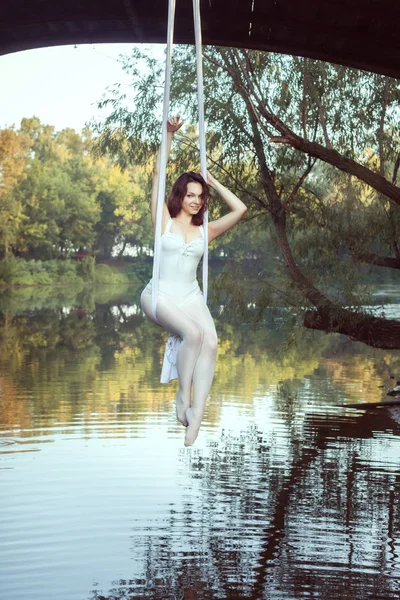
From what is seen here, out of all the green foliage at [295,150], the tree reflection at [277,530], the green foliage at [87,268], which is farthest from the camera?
the green foliage at [87,268]

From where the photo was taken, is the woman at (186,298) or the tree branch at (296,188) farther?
the tree branch at (296,188)

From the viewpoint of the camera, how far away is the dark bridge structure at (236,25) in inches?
243

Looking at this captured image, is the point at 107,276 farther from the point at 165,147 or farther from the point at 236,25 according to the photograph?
the point at 165,147

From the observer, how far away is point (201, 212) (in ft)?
16.4

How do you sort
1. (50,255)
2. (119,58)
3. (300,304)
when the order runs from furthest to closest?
(50,255)
(119,58)
(300,304)

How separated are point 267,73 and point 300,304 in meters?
2.83

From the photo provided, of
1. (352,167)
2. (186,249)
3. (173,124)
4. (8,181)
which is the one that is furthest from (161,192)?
(8,181)

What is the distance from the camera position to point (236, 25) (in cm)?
655

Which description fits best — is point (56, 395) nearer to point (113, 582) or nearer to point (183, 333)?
point (113, 582)

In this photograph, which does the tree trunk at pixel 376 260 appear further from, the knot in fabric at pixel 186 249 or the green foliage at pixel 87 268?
the green foliage at pixel 87 268

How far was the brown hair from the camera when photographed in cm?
493

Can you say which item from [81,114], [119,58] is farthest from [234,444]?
[81,114]

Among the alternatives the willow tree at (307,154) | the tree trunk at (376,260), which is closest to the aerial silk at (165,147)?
the willow tree at (307,154)

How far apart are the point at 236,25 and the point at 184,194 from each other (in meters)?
2.05
